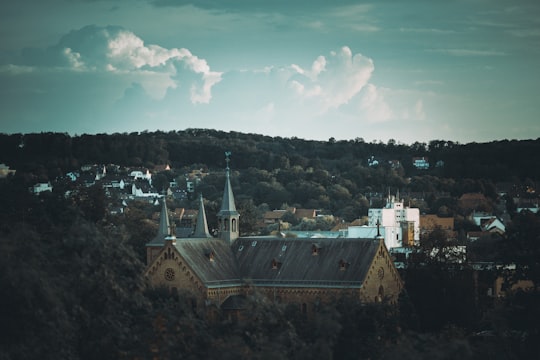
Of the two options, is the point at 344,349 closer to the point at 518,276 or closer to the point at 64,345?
the point at 518,276

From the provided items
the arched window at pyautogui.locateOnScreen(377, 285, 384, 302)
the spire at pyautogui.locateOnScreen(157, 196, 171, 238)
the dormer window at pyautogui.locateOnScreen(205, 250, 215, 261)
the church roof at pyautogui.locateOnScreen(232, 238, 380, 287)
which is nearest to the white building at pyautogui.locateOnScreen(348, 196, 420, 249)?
the spire at pyautogui.locateOnScreen(157, 196, 171, 238)

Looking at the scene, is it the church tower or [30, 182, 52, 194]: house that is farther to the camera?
[30, 182, 52, 194]: house

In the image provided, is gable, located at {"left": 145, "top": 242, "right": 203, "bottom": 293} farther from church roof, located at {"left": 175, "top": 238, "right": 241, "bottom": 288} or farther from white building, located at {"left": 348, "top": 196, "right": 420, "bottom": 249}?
white building, located at {"left": 348, "top": 196, "right": 420, "bottom": 249}

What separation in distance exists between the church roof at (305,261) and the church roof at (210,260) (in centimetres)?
89

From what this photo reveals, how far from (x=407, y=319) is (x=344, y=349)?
13.3 m

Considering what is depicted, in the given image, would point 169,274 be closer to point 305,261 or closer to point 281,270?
point 281,270

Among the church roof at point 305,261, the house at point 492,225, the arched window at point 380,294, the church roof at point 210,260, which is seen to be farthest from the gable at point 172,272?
the house at point 492,225

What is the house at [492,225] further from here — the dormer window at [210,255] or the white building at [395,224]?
the dormer window at [210,255]

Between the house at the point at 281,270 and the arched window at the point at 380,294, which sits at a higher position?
the house at the point at 281,270

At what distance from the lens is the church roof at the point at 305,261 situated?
268 feet

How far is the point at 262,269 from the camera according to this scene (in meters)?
→ 85.1

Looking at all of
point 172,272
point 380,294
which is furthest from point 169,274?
point 380,294

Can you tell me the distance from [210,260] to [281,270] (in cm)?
497

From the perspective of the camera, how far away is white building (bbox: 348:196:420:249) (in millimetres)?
163625
